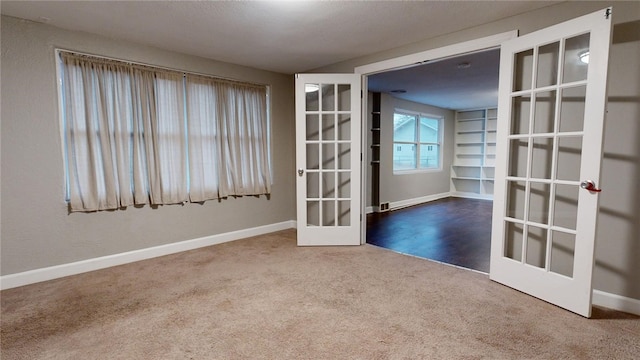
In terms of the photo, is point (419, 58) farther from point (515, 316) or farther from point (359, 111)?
point (515, 316)

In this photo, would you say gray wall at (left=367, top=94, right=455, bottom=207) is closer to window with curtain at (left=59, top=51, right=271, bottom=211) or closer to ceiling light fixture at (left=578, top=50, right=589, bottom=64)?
window with curtain at (left=59, top=51, right=271, bottom=211)

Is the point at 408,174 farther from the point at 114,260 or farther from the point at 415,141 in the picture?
the point at 114,260

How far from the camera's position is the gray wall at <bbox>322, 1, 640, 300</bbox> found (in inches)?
90.4

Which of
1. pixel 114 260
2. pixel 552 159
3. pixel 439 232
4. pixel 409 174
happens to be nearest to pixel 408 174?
pixel 409 174

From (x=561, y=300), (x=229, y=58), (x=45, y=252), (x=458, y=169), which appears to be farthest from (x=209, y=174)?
(x=458, y=169)

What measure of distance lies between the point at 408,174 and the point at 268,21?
17.5 ft

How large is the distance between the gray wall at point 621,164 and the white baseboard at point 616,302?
36 mm

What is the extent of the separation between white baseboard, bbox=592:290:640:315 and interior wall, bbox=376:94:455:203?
4277 mm

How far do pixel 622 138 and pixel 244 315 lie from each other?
123 inches

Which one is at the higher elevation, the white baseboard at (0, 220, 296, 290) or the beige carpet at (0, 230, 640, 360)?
the white baseboard at (0, 220, 296, 290)

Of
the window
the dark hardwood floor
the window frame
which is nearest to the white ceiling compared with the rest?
the dark hardwood floor

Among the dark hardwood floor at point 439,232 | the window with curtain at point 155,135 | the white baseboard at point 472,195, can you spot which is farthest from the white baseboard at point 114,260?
the white baseboard at point 472,195

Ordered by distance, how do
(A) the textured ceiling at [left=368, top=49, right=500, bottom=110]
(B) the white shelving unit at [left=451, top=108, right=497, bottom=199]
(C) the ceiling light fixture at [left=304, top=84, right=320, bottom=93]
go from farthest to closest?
(B) the white shelving unit at [left=451, top=108, right=497, bottom=199] → (A) the textured ceiling at [left=368, top=49, right=500, bottom=110] → (C) the ceiling light fixture at [left=304, top=84, right=320, bottom=93]

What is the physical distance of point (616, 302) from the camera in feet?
7.94
